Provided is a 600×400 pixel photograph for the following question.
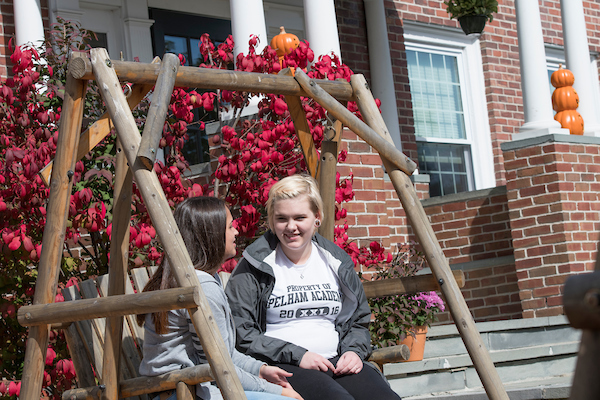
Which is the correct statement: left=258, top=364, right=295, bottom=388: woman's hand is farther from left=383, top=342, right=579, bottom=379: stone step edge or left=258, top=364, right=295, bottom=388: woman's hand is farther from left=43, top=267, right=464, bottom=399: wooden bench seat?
left=383, top=342, right=579, bottom=379: stone step edge

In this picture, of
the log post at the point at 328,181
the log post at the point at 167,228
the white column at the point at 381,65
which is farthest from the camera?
the white column at the point at 381,65

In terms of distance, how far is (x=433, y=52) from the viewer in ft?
29.0

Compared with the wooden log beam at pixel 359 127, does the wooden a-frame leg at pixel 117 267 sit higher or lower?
lower

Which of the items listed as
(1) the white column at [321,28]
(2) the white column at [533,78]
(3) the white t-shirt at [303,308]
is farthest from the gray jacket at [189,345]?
(2) the white column at [533,78]

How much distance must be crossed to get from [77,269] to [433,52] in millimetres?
5830

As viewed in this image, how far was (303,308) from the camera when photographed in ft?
9.72

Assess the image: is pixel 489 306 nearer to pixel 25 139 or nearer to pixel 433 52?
pixel 433 52

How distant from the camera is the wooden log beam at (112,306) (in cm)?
226

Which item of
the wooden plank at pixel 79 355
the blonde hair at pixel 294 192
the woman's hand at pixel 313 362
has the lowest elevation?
the woman's hand at pixel 313 362

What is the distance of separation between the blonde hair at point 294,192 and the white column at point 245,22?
240 cm

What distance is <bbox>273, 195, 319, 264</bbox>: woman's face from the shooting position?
296 centimetres

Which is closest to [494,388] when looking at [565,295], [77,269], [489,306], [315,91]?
[315,91]

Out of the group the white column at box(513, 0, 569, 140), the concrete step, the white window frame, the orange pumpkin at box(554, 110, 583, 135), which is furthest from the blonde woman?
the white window frame

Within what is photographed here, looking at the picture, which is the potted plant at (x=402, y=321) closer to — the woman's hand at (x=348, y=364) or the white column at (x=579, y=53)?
the woman's hand at (x=348, y=364)
